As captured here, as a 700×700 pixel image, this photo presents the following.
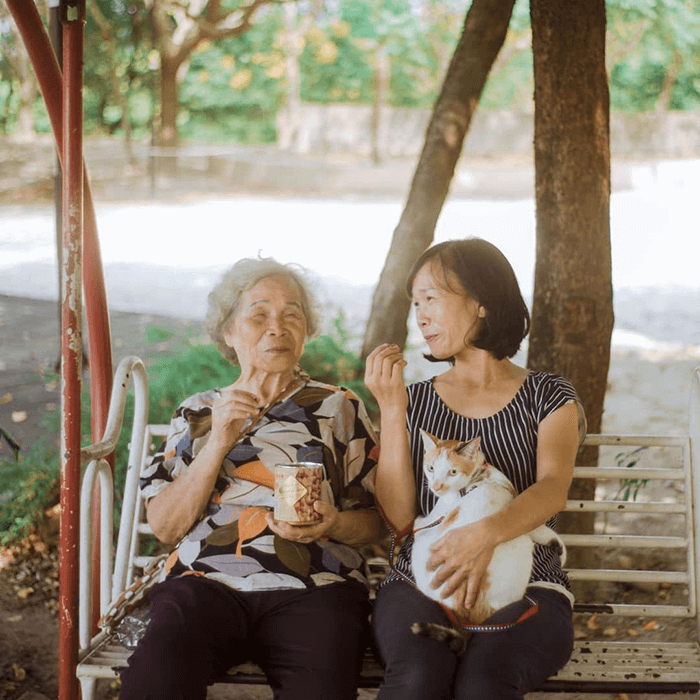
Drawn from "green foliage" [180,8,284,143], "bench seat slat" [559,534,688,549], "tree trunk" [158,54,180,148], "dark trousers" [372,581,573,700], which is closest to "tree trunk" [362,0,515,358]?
"bench seat slat" [559,534,688,549]

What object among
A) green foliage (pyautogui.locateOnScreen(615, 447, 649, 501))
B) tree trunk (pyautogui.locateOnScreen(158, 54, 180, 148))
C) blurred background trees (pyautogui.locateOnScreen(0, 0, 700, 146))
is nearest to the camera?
green foliage (pyautogui.locateOnScreen(615, 447, 649, 501))

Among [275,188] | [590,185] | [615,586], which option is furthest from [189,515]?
[275,188]

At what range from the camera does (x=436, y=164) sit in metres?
4.43

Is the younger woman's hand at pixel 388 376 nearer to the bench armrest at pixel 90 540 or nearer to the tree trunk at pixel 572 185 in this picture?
the bench armrest at pixel 90 540

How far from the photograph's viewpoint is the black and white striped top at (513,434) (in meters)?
2.33

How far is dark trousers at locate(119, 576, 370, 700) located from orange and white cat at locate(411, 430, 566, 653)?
22 cm

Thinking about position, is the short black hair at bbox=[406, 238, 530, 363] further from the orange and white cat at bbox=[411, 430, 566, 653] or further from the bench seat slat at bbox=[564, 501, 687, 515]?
the bench seat slat at bbox=[564, 501, 687, 515]

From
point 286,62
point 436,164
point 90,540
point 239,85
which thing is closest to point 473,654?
point 90,540

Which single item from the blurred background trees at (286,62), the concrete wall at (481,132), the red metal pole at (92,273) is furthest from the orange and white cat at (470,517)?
→ the concrete wall at (481,132)

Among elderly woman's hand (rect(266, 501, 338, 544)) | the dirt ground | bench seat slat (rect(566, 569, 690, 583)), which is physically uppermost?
elderly woman's hand (rect(266, 501, 338, 544))

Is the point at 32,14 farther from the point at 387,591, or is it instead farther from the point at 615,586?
the point at 615,586

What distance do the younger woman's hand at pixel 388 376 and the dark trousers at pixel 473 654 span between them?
47 centimetres

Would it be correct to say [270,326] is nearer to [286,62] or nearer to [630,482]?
[630,482]

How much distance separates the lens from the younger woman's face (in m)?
2.40
